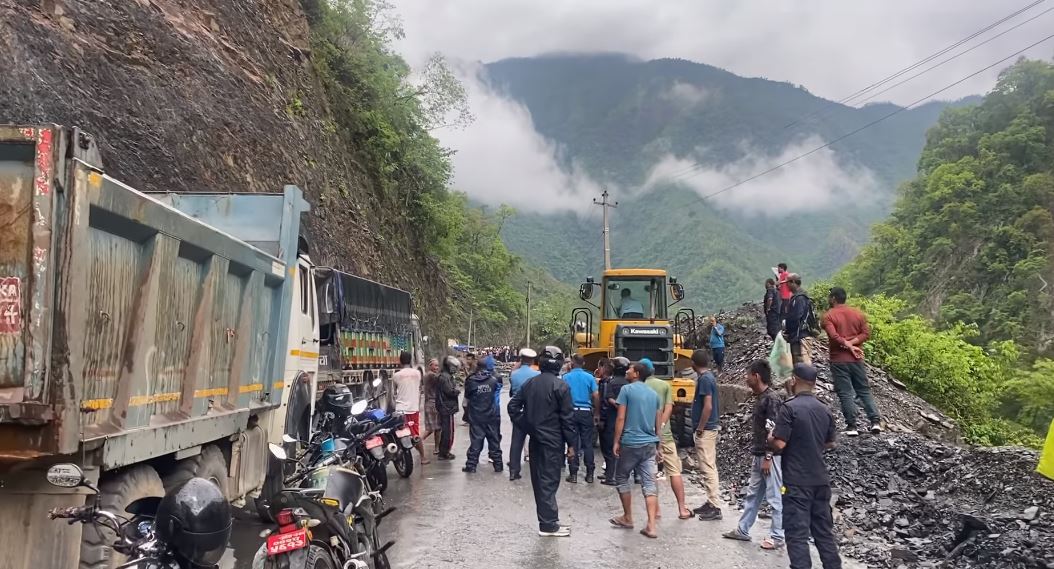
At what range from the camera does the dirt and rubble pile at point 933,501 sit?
21.5 ft

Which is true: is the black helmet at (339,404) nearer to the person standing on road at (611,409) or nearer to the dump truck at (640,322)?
the person standing on road at (611,409)

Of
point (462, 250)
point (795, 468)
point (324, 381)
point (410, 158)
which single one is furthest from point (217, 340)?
point (462, 250)

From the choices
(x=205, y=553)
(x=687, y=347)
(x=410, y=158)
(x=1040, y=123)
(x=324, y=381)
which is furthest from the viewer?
(x=1040, y=123)

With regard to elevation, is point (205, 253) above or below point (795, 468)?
above

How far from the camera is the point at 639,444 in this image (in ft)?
24.7

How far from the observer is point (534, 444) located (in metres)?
7.47

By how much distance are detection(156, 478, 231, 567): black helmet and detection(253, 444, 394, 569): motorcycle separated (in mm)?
1109

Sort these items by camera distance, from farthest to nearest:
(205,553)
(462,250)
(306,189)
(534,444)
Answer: (462,250) < (306,189) < (534,444) < (205,553)

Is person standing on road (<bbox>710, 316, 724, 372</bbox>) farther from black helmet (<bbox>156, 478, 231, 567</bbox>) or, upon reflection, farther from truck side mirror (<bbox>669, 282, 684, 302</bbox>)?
black helmet (<bbox>156, 478, 231, 567</bbox>)

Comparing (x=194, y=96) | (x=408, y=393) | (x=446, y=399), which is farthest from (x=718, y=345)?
(x=194, y=96)

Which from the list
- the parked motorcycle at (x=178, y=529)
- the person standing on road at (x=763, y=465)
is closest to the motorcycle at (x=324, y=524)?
the parked motorcycle at (x=178, y=529)

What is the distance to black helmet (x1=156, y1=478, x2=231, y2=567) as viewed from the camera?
2826mm

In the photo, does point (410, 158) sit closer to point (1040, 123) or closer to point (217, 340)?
point (217, 340)

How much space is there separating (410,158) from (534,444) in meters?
27.5
